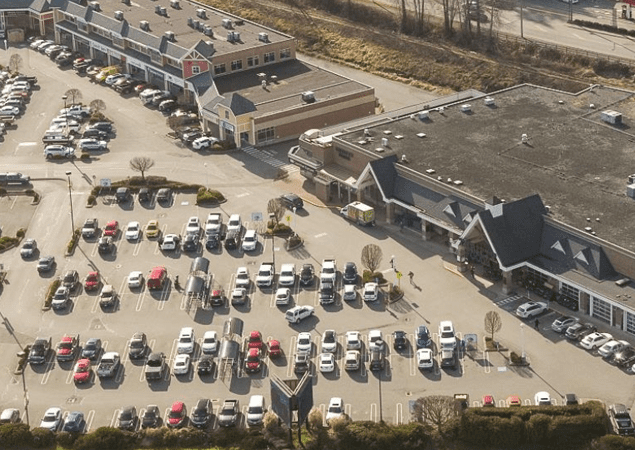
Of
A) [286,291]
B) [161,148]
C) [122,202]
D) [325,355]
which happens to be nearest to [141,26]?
[161,148]

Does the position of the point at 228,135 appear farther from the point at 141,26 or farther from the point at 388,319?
the point at 388,319

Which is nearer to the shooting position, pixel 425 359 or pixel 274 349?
pixel 425 359

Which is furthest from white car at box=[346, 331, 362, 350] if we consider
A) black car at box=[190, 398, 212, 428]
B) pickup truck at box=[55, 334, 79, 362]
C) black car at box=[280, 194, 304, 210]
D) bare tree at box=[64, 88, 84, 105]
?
bare tree at box=[64, 88, 84, 105]

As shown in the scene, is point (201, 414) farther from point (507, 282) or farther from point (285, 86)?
point (285, 86)

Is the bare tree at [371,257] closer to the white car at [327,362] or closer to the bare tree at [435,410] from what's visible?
the white car at [327,362]

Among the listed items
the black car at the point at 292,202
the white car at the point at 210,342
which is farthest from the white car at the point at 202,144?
the white car at the point at 210,342

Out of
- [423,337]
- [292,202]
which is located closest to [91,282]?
[292,202]

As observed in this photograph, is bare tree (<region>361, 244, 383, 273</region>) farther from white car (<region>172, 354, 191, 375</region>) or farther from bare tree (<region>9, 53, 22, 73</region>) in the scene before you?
bare tree (<region>9, 53, 22, 73</region>)
